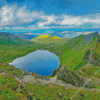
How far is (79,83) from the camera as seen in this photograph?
7575cm

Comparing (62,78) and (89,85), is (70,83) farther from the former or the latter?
(89,85)

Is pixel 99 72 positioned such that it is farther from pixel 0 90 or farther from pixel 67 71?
pixel 0 90

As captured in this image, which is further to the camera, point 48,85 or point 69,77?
point 69,77

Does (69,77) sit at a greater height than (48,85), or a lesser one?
lesser

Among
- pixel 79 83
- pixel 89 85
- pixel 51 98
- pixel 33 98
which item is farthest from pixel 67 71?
pixel 33 98

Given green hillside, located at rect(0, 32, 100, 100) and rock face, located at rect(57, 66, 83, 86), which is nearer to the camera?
green hillside, located at rect(0, 32, 100, 100)

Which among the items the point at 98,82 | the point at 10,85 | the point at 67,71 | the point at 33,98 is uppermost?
the point at 10,85

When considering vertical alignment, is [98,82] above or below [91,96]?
below

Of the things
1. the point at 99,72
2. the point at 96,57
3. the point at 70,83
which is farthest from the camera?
the point at 96,57

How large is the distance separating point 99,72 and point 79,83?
144 feet

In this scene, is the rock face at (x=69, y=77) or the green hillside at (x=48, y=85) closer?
the green hillside at (x=48, y=85)

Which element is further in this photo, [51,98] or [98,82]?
[98,82]

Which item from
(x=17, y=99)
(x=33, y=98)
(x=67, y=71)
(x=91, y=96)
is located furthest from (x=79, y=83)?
(x=17, y=99)

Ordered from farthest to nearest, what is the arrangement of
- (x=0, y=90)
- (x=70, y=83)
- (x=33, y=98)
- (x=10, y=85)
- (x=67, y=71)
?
(x=67, y=71)
(x=70, y=83)
(x=10, y=85)
(x=33, y=98)
(x=0, y=90)
